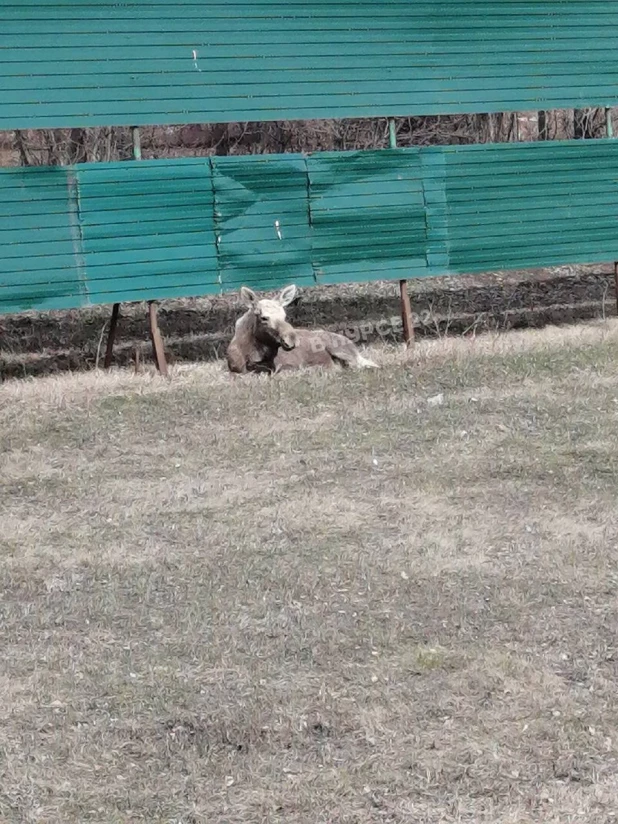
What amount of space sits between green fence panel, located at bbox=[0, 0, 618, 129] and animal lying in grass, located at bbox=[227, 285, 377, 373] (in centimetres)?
213

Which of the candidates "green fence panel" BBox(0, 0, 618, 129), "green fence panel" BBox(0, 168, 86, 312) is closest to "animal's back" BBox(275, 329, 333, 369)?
"green fence panel" BBox(0, 168, 86, 312)

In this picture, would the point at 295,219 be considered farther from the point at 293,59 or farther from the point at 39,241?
the point at 39,241

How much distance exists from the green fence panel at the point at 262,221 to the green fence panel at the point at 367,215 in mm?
159

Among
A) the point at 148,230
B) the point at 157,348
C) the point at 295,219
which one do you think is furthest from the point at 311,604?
the point at 295,219

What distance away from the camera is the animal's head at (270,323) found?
10203mm

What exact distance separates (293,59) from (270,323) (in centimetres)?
302

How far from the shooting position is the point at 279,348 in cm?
1046

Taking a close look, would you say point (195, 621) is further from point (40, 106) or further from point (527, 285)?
point (527, 285)

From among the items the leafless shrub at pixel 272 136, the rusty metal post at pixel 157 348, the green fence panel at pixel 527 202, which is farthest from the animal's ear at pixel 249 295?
the leafless shrub at pixel 272 136

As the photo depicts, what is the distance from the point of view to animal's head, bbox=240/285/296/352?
10203 mm

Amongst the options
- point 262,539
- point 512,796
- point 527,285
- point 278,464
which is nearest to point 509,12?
point 527,285

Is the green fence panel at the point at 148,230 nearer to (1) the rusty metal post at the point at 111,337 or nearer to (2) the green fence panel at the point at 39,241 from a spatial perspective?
(2) the green fence panel at the point at 39,241

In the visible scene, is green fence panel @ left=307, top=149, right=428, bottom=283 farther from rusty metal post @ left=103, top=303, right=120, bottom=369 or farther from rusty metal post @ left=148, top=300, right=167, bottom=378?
rusty metal post @ left=103, top=303, right=120, bottom=369

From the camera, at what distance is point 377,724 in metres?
4.50
